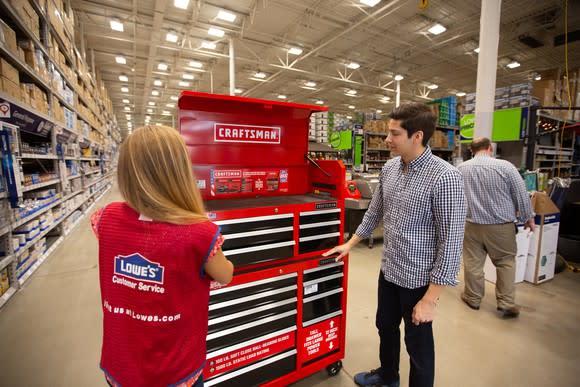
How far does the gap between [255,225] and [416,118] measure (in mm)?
937

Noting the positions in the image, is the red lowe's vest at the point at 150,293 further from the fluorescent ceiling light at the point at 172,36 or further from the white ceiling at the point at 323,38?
the fluorescent ceiling light at the point at 172,36

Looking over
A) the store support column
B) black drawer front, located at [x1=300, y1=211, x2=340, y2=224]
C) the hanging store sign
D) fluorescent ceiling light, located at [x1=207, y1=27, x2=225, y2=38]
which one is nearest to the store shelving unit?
the hanging store sign

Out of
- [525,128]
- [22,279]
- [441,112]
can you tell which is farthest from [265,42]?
[22,279]

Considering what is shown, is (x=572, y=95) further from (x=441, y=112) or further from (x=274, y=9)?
(x=274, y=9)

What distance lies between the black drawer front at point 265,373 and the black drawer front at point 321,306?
0.75 ft

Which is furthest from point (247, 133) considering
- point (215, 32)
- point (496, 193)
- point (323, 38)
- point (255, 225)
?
point (323, 38)

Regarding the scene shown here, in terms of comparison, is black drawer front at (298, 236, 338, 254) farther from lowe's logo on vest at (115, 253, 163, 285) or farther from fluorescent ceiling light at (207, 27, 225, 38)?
fluorescent ceiling light at (207, 27, 225, 38)

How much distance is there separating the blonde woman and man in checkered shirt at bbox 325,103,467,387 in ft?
3.08

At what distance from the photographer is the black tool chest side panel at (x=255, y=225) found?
141cm

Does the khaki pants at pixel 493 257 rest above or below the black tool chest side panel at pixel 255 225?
below

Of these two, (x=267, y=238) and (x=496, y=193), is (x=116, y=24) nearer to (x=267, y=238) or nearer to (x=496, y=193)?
(x=267, y=238)

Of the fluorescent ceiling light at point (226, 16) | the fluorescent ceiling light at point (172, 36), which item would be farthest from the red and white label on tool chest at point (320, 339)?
the fluorescent ceiling light at point (172, 36)

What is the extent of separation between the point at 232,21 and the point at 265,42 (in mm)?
1813

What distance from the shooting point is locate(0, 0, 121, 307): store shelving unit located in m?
2.74
